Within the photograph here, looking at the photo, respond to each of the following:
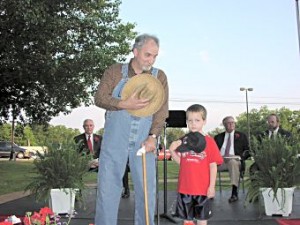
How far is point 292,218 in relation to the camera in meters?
5.61

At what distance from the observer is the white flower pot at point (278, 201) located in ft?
18.6

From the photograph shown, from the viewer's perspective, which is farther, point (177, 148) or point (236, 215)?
point (236, 215)

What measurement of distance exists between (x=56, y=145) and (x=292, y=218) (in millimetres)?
3094

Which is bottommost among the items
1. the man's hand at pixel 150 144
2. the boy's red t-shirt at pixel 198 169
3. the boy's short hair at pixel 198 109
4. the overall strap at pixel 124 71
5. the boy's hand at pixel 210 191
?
the boy's hand at pixel 210 191

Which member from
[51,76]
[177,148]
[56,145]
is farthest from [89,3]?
[177,148]

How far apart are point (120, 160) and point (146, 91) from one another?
493mm

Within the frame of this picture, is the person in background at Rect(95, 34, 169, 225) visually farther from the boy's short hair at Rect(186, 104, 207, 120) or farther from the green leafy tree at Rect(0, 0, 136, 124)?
the green leafy tree at Rect(0, 0, 136, 124)

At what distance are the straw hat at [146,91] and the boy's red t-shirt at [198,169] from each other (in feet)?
2.26

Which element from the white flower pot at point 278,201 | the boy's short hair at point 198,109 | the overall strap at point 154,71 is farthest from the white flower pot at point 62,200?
the overall strap at point 154,71

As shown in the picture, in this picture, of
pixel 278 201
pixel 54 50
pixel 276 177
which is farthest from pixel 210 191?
pixel 54 50

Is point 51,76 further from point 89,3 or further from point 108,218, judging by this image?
point 108,218

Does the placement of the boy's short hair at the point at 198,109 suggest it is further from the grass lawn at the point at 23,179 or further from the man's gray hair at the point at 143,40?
the grass lawn at the point at 23,179

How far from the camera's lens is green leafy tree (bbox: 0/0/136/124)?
14906 millimetres

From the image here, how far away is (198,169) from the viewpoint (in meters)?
3.56
